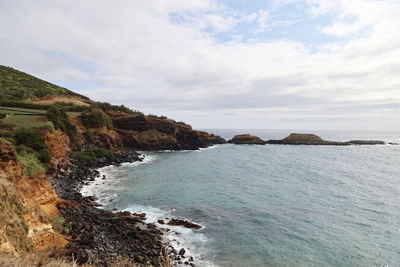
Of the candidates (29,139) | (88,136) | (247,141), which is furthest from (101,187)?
(247,141)

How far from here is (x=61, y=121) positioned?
34094 mm

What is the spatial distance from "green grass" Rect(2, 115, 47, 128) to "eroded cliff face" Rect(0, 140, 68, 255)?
19174 millimetres

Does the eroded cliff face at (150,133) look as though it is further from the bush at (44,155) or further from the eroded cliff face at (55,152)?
the bush at (44,155)

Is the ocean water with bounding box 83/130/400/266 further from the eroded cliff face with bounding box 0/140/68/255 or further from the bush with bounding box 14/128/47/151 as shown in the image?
the eroded cliff face with bounding box 0/140/68/255

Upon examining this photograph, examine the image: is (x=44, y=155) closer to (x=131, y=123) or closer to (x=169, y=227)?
(x=169, y=227)

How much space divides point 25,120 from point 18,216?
28.1 metres

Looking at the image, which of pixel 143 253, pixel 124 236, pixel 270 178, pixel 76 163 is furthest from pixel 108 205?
pixel 270 178

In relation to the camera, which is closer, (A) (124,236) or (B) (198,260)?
(B) (198,260)

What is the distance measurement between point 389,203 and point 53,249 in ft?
105

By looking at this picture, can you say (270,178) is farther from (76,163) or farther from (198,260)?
(76,163)

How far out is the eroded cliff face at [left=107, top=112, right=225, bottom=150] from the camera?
6241 centimetres

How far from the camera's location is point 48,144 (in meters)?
26.9

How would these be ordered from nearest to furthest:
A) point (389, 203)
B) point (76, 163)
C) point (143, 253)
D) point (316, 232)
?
point (143, 253) < point (316, 232) < point (389, 203) < point (76, 163)

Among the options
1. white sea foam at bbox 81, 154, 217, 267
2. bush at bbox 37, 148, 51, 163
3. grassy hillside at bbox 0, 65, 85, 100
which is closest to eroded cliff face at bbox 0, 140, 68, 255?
white sea foam at bbox 81, 154, 217, 267
